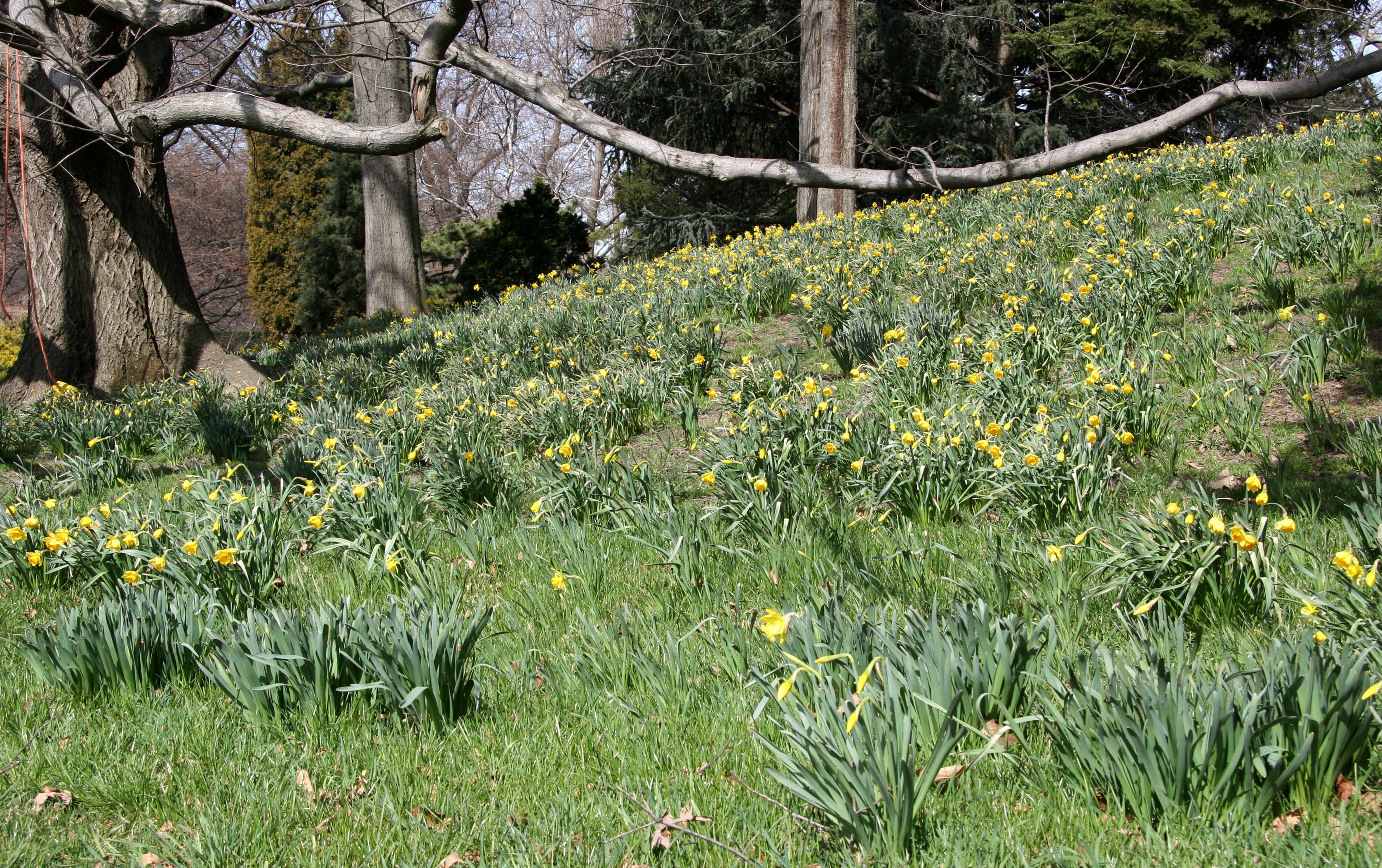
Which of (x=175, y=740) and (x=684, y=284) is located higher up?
(x=684, y=284)

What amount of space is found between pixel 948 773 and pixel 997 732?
0.16 meters

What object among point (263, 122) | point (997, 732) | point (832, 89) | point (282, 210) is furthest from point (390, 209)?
point (997, 732)

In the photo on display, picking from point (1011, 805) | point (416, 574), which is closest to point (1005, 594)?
point (1011, 805)

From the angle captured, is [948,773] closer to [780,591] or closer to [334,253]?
[780,591]

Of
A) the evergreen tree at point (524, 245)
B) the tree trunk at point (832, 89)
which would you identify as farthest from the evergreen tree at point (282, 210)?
the tree trunk at point (832, 89)

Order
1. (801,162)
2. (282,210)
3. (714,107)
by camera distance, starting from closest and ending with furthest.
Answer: (801,162) → (714,107) → (282,210)

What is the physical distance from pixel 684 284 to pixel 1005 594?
507 cm

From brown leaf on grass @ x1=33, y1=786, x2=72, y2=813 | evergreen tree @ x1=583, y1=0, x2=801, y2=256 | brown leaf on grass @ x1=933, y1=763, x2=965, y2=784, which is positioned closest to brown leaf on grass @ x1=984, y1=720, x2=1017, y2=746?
brown leaf on grass @ x1=933, y1=763, x2=965, y2=784

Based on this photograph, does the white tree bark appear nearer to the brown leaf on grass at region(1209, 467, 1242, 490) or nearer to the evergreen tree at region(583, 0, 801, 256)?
the evergreen tree at region(583, 0, 801, 256)

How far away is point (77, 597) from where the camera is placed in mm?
3365

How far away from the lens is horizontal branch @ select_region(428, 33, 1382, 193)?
247 inches

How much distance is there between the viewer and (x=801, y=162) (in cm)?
717

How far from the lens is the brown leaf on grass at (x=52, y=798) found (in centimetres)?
211

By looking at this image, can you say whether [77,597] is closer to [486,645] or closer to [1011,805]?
[486,645]
